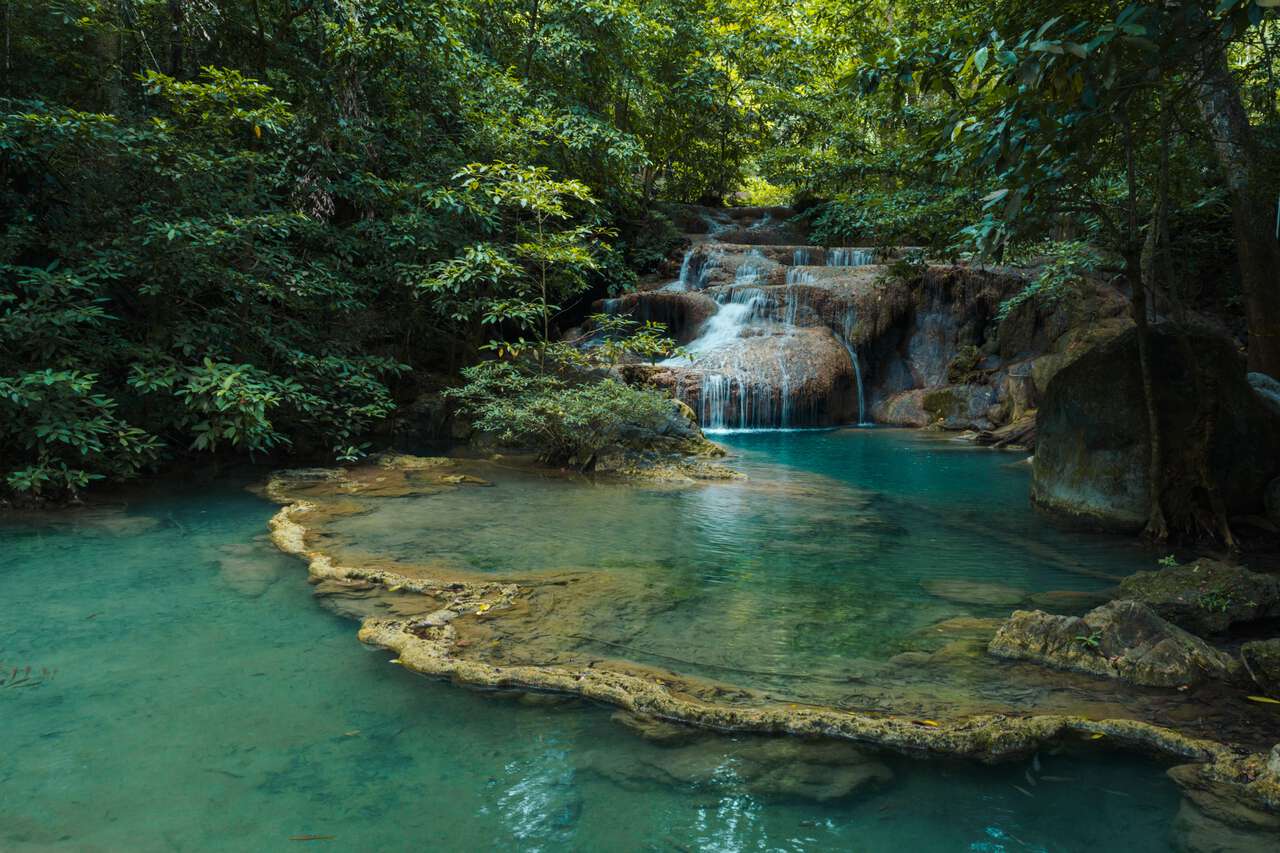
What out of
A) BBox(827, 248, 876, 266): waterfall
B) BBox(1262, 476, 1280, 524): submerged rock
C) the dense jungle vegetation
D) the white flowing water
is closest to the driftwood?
the dense jungle vegetation

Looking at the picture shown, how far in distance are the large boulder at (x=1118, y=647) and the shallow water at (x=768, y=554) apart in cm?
39

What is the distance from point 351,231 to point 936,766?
888 centimetres

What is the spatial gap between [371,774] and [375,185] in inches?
311

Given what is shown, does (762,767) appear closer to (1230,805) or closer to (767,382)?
(1230,805)

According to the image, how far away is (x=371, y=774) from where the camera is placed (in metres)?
2.54

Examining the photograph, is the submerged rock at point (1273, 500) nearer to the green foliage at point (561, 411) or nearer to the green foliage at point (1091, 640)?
the green foliage at point (1091, 640)

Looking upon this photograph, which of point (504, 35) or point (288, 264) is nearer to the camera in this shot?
point (288, 264)

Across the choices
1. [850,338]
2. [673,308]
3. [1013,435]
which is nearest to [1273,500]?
[1013,435]

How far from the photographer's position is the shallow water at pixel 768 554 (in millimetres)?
3654

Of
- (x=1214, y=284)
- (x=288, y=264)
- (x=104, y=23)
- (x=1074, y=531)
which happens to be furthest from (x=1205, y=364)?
(x=1214, y=284)

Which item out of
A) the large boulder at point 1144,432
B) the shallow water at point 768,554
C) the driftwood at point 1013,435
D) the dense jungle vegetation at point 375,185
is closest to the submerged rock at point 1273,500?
the large boulder at point 1144,432

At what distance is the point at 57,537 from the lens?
5445 millimetres

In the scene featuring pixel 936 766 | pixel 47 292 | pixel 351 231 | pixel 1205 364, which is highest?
pixel 351 231

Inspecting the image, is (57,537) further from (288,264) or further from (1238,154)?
(1238,154)
